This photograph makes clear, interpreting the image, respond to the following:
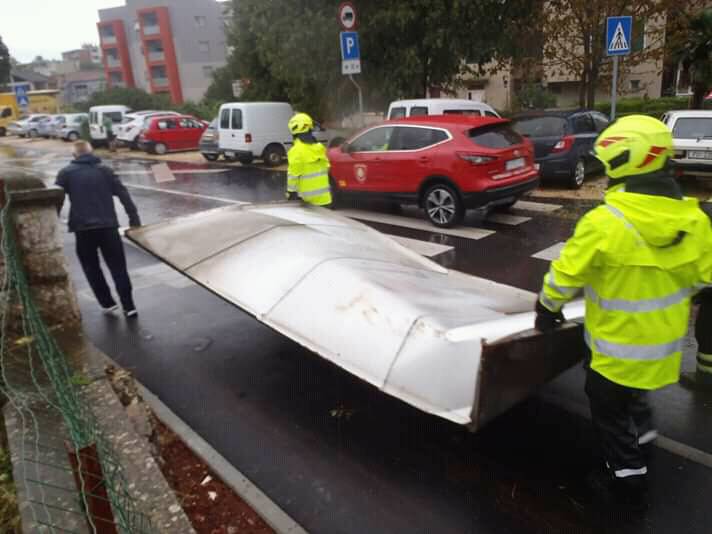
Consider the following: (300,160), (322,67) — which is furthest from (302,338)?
(322,67)

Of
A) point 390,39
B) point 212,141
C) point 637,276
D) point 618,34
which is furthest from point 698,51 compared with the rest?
point 212,141

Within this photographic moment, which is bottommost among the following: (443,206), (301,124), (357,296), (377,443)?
(377,443)

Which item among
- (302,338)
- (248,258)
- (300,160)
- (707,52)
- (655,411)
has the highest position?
(707,52)

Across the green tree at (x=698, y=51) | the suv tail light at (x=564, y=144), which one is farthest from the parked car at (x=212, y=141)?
the green tree at (x=698, y=51)

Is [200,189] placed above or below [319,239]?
below

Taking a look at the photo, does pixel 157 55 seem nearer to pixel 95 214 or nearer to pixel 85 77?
pixel 85 77

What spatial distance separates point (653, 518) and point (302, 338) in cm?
209

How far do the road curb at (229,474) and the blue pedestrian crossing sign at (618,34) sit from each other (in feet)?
28.2

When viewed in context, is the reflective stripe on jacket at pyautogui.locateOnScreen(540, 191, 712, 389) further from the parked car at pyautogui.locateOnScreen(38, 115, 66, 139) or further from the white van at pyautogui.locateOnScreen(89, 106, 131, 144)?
the parked car at pyautogui.locateOnScreen(38, 115, 66, 139)

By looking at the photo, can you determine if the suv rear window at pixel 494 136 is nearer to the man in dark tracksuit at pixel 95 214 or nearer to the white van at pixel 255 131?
the man in dark tracksuit at pixel 95 214

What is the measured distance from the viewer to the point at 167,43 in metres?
64.1

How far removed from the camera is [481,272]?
6691 millimetres

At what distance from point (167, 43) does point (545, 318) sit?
231 ft

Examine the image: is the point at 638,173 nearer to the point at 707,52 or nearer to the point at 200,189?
the point at 200,189
